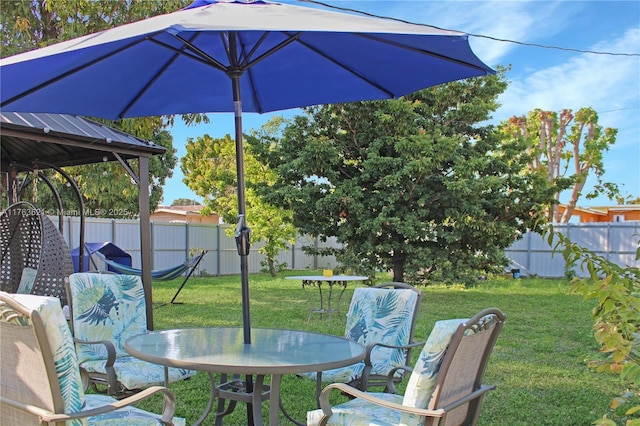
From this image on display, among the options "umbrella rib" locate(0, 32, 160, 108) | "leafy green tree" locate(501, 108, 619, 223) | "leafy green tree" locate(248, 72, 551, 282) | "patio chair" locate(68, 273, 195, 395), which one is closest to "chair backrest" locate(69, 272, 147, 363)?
"patio chair" locate(68, 273, 195, 395)

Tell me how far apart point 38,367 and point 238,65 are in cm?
168

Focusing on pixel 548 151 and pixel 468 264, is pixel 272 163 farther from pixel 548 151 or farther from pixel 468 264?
pixel 548 151

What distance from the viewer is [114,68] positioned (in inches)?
124

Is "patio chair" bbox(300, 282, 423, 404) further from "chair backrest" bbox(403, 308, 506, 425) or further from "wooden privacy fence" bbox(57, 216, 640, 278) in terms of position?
"wooden privacy fence" bbox(57, 216, 640, 278)

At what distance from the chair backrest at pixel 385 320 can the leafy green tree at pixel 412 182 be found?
236 inches

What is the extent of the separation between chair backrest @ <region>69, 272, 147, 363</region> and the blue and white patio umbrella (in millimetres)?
1070

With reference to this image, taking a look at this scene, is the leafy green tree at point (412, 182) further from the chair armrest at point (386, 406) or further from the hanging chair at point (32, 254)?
the chair armrest at point (386, 406)

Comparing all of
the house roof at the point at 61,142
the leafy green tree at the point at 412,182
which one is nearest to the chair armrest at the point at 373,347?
the house roof at the point at 61,142

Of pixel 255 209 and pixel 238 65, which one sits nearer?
pixel 238 65

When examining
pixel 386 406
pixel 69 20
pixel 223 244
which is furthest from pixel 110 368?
pixel 223 244

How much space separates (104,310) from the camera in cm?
354

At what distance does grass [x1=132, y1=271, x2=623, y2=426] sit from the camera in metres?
3.86

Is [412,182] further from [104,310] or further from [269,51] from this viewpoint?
[269,51]

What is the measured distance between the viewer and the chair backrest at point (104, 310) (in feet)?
11.1
